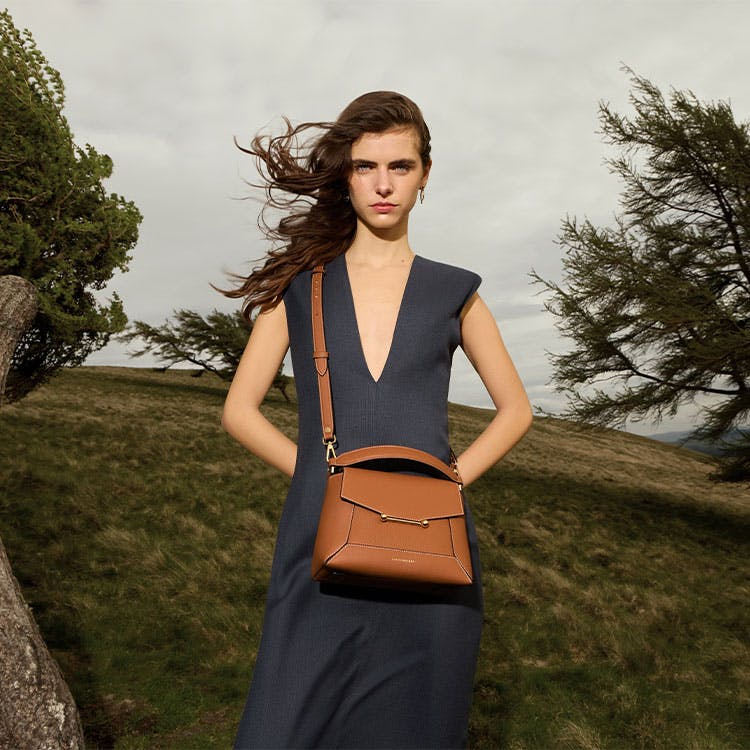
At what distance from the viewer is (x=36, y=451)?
41.2ft

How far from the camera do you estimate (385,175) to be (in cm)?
245

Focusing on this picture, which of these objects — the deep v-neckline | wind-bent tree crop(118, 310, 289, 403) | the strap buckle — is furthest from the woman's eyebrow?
wind-bent tree crop(118, 310, 289, 403)

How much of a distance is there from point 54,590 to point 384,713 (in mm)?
6350

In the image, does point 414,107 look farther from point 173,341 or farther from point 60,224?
point 173,341

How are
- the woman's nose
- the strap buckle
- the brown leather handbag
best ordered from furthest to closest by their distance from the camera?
the woman's nose → the strap buckle → the brown leather handbag

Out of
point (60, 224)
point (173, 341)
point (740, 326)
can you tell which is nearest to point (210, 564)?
point (60, 224)

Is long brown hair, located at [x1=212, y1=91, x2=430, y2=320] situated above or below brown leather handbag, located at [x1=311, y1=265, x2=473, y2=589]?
above

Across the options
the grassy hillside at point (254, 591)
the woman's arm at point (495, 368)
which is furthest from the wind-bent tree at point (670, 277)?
the woman's arm at point (495, 368)

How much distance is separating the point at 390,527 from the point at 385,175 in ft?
4.24

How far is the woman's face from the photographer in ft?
8.04

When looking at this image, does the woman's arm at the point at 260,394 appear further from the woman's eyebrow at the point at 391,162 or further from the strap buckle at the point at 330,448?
the woman's eyebrow at the point at 391,162

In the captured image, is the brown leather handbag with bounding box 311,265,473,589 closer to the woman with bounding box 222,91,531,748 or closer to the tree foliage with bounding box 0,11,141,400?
the woman with bounding box 222,91,531,748

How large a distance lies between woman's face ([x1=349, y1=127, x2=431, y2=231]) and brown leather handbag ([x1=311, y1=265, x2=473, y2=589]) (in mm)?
957

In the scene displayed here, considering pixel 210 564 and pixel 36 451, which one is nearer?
pixel 210 564
